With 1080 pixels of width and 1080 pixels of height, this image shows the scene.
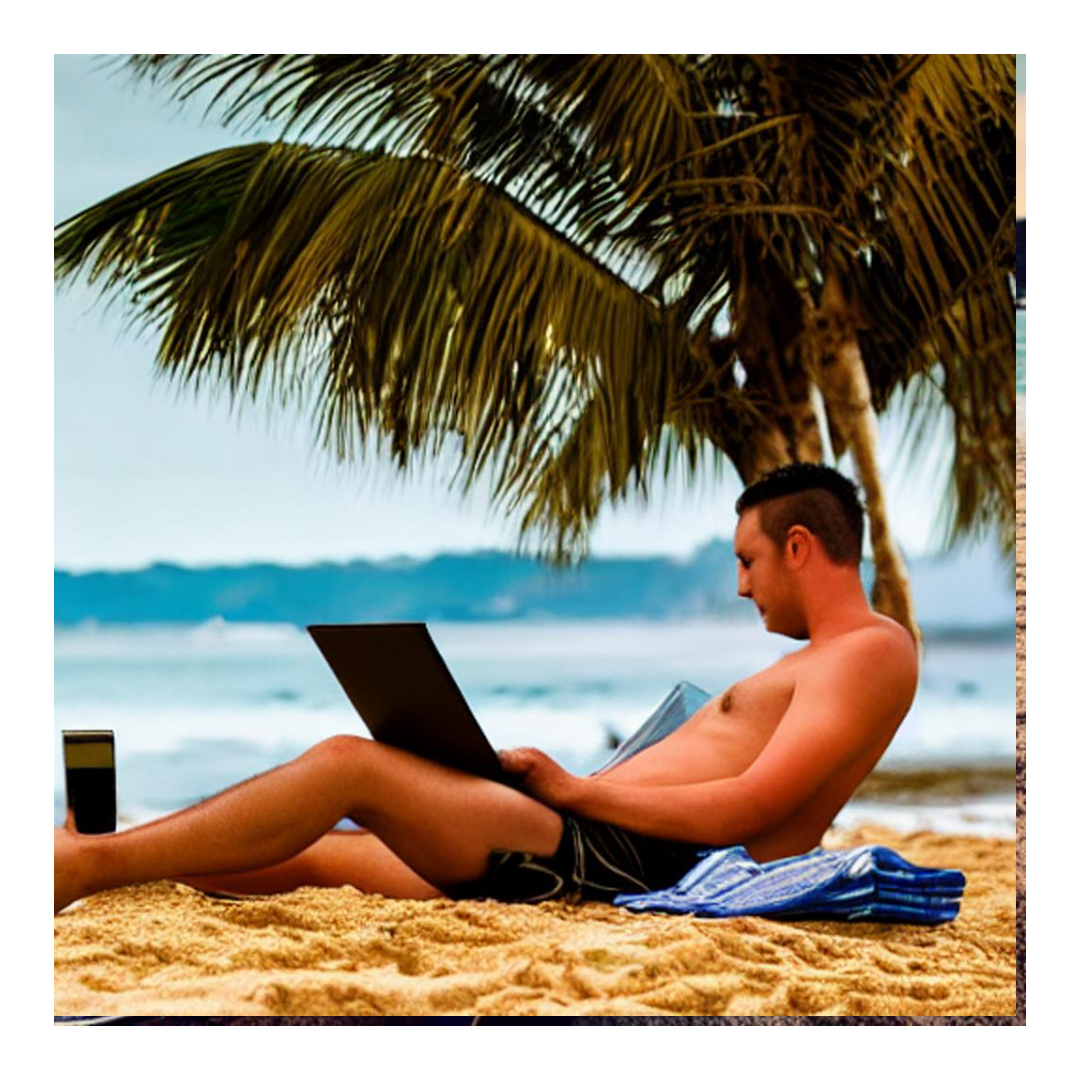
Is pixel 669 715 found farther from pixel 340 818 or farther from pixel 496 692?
pixel 340 818

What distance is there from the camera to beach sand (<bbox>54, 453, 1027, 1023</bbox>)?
3438 millimetres

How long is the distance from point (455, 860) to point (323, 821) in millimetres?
310

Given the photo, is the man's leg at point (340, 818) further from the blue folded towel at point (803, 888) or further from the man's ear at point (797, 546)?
the man's ear at point (797, 546)

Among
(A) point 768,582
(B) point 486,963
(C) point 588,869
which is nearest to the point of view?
(B) point 486,963

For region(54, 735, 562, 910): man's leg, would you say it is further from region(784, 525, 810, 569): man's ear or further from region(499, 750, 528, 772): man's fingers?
region(784, 525, 810, 569): man's ear

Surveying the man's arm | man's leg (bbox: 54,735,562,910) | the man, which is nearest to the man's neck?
the man

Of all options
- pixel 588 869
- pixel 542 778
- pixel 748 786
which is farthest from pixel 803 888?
pixel 542 778

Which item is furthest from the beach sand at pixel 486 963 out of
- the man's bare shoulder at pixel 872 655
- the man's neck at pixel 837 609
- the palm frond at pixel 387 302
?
the palm frond at pixel 387 302

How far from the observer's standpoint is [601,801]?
11.7ft

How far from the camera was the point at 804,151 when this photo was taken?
3645mm

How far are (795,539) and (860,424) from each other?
0.32 metres

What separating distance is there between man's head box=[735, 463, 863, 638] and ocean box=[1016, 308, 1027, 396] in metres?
0.45

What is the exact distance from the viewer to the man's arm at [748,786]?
355 centimetres
